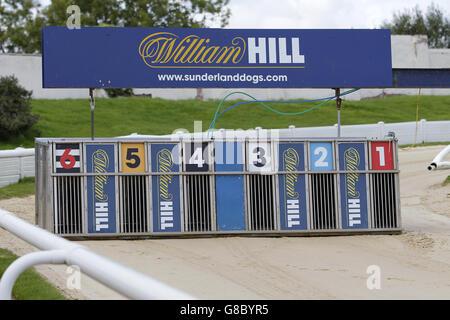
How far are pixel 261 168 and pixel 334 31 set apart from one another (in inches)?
114

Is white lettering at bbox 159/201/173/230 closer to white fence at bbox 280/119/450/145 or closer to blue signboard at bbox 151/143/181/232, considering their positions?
blue signboard at bbox 151/143/181/232

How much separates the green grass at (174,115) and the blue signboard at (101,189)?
64.3 feet

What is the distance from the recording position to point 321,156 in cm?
1248

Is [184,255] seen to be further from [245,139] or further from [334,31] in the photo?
[334,31]


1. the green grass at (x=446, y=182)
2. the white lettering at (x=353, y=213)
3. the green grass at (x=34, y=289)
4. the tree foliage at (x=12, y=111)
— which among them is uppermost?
the tree foliage at (x=12, y=111)

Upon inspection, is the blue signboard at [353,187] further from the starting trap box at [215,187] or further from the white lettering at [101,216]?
the white lettering at [101,216]

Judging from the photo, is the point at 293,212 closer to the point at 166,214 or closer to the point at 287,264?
the point at 166,214

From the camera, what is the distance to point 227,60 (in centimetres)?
1241

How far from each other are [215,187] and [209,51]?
237 cm

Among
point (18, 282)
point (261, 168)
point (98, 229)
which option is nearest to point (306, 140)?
point (261, 168)

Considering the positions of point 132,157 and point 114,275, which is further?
point 132,157

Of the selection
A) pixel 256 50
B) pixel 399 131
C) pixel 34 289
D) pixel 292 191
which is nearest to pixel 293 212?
pixel 292 191

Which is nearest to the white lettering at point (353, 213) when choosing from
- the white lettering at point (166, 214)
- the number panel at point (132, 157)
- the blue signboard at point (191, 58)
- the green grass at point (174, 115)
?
the blue signboard at point (191, 58)

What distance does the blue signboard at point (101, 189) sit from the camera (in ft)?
38.5
